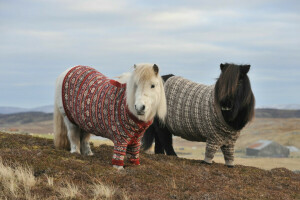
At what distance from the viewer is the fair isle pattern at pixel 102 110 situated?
24.2ft

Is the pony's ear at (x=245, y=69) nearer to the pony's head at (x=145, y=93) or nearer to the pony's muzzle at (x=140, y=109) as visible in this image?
the pony's head at (x=145, y=93)

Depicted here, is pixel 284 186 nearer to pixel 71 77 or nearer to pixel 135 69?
pixel 135 69

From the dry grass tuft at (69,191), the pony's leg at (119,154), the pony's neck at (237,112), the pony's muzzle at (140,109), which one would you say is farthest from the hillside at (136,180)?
the pony's muzzle at (140,109)

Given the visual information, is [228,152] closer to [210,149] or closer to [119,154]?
[210,149]

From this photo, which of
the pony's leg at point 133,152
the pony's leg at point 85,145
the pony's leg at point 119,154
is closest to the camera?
the pony's leg at point 119,154

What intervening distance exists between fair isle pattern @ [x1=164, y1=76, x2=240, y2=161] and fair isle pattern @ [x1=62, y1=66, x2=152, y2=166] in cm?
198

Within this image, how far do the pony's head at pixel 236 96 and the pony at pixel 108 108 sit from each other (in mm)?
1768

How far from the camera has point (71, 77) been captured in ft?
28.9

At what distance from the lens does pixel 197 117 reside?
9.27 m

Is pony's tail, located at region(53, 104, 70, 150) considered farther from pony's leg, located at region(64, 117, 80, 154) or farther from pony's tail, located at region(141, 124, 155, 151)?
pony's tail, located at region(141, 124, 155, 151)

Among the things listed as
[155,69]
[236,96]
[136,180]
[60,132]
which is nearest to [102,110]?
[155,69]

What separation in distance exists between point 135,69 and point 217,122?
2757mm

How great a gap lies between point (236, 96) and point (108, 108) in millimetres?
2841

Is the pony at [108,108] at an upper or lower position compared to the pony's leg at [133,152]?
upper
